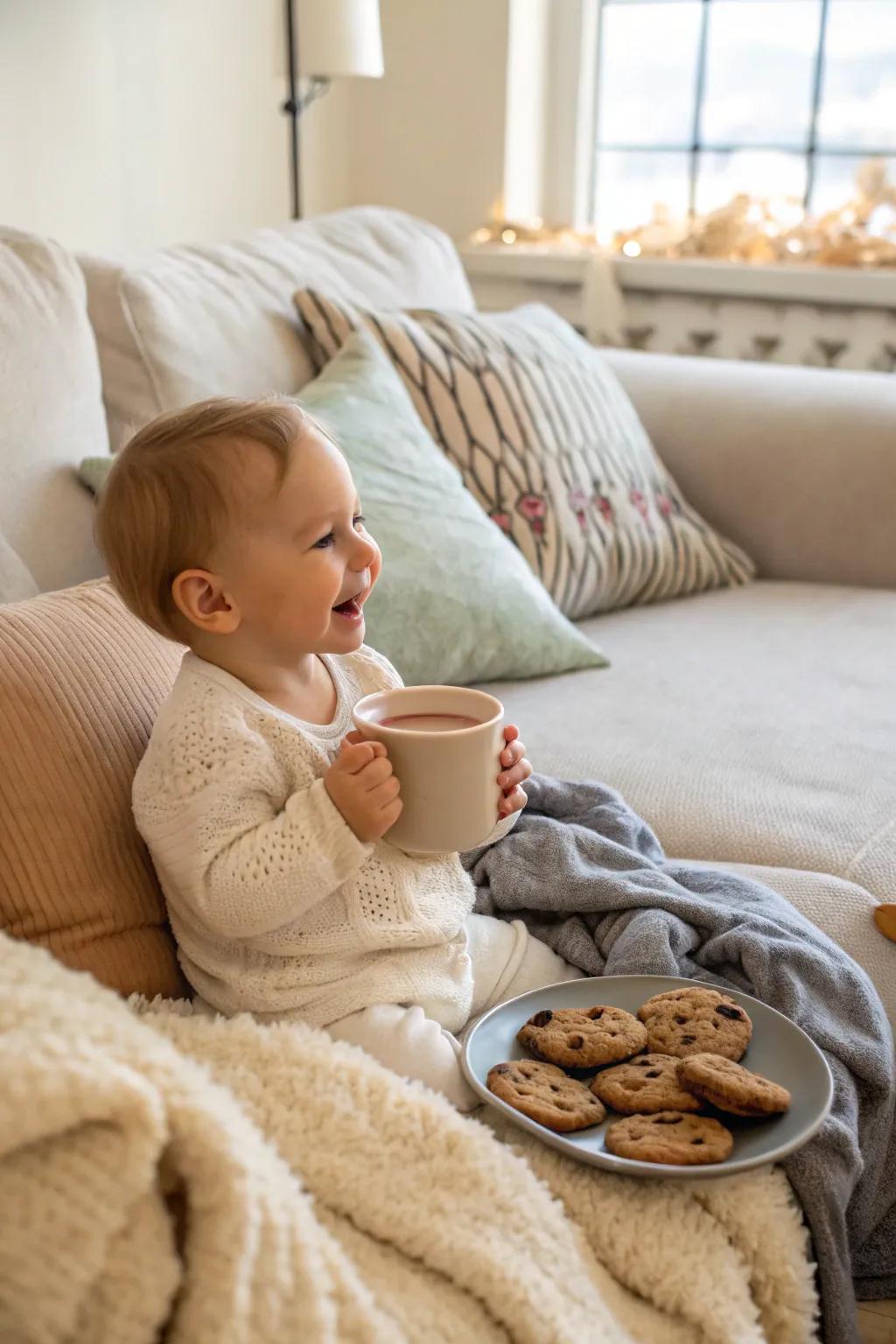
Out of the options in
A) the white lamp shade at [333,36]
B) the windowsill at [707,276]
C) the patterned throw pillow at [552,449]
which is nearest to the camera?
the patterned throw pillow at [552,449]

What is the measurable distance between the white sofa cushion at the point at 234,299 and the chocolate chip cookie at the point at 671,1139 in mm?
953

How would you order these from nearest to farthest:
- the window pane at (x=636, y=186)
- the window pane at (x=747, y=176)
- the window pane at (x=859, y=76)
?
1. the window pane at (x=859, y=76)
2. the window pane at (x=747, y=176)
3. the window pane at (x=636, y=186)

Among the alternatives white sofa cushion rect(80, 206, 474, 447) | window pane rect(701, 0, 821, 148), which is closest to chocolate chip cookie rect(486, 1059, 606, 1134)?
white sofa cushion rect(80, 206, 474, 447)

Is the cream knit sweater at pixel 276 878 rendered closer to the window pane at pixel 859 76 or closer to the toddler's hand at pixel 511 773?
the toddler's hand at pixel 511 773

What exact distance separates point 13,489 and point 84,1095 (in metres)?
0.84

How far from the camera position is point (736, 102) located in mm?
3027

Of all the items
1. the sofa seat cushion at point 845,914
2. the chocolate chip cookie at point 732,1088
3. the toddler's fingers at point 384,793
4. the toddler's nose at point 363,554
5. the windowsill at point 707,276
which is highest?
the toddler's nose at point 363,554

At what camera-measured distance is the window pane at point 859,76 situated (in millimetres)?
2852

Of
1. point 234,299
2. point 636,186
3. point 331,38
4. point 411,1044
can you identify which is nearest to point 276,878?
point 411,1044

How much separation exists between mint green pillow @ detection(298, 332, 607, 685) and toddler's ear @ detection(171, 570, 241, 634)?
564 millimetres

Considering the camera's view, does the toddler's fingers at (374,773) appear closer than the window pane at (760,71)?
Yes

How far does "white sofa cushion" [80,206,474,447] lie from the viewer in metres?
1.62

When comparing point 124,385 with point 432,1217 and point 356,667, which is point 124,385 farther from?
point 432,1217

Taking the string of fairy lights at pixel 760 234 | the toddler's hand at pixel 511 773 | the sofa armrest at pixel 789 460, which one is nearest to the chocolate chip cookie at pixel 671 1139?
the toddler's hand at pixel 511 773
